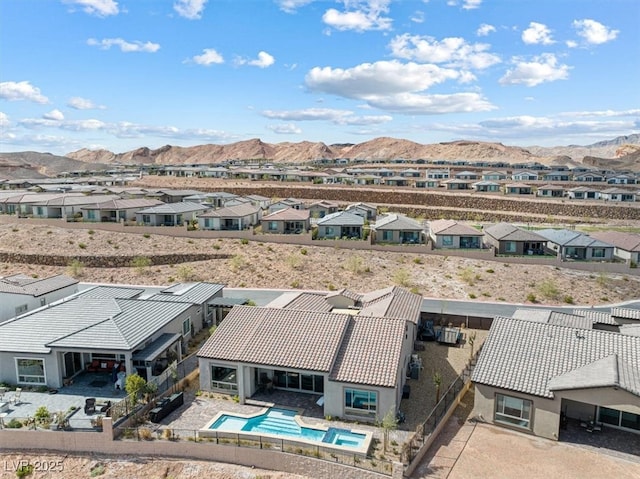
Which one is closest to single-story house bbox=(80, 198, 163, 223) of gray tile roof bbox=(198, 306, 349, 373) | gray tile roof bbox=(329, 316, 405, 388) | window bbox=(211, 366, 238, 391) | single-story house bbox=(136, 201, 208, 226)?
single-story house bbox=(136, 201, 208, 226)

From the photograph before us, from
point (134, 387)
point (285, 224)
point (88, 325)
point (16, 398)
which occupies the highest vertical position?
point (285, 224)

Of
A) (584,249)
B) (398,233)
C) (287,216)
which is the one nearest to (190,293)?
(287,216)

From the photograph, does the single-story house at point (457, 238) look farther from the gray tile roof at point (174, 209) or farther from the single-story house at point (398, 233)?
the gray tile roof at point (174, 209)

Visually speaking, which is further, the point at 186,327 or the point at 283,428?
the point at 186,327

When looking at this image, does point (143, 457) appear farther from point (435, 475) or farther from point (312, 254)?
point (312, 254)

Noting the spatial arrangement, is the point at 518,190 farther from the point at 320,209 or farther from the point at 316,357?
the point at 316,357

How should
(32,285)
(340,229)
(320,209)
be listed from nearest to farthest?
(32,285) < (340,229) < (320,209)

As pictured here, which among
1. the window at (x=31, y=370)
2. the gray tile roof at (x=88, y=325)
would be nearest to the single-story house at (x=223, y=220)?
the gray tile roof at (x=88, y=325)
